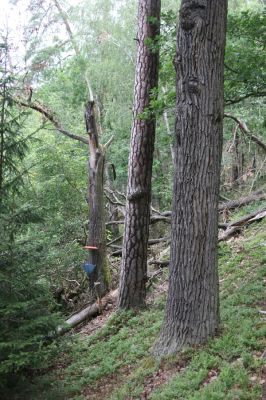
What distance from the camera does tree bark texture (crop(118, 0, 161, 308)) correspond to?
6922mm

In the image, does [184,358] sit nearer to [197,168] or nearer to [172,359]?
[172,359]

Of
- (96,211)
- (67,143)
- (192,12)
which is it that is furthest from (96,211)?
(192,12)

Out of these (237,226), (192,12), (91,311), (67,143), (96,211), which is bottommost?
(91,311)

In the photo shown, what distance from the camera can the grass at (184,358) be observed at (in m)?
3.93

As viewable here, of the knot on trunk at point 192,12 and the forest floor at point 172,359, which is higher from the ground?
the knot on trunk at point 192,12

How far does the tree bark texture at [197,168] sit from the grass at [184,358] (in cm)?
30

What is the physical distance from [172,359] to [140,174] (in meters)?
3.32

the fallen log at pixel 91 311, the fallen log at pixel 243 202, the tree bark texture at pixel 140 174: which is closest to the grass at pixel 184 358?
the tree bark texture at pixel 140 174

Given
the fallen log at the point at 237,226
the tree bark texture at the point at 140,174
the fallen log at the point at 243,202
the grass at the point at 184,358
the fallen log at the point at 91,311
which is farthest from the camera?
the fallen log at the point at 243,202

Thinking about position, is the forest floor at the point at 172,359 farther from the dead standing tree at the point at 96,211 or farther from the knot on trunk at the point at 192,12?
the knot on trunk at the point at 192,12

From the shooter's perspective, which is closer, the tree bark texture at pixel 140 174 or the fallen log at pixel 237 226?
the tree bark texture at pixel 140 174

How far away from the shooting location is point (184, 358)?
14.8ft

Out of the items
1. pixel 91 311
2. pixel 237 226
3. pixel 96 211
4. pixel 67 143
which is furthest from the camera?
pixel 67 143

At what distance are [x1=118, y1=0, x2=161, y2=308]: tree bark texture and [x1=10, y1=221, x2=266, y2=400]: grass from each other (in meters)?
0.49
